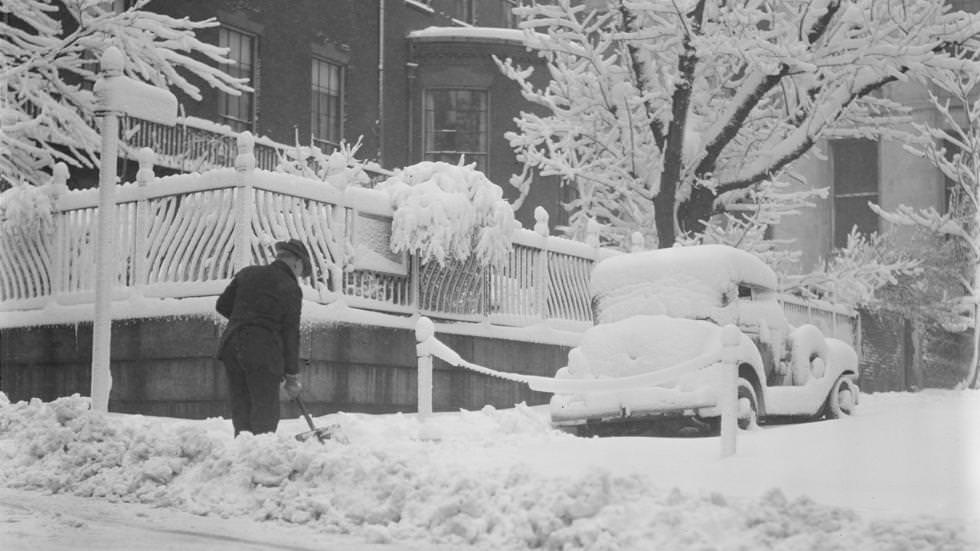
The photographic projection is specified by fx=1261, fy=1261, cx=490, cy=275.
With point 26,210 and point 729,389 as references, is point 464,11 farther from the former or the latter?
point 729,389

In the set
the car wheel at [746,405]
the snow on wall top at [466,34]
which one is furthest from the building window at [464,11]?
the car wheel at [746,405]

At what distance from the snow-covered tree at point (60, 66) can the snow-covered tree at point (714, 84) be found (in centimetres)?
487

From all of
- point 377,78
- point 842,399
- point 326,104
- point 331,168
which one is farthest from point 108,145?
point 377,78

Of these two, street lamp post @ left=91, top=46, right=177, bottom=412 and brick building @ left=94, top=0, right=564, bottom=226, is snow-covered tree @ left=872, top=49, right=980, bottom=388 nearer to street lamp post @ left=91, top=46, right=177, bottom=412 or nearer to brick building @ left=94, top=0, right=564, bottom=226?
brick building @ left=94, top=0, right=564, bottom=226

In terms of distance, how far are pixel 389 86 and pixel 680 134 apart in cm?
986

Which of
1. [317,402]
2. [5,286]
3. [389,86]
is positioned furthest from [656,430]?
[389,86]

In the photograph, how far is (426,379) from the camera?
36.8 feet

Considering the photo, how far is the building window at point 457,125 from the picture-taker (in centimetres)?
2633

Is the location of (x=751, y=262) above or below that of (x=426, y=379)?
above

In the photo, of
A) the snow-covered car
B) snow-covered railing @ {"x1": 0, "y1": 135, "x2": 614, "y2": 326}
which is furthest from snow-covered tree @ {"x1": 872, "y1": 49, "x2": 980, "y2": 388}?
snow-covered railing @ {"x1": 0, "y1": 135, "x2": 614, "y2": 326}

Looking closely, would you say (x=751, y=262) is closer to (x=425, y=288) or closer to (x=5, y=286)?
(x=425, y=288)

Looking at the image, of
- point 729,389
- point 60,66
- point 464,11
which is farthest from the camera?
point 464,11

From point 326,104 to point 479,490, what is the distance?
17318 mm

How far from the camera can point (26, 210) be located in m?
14.5
